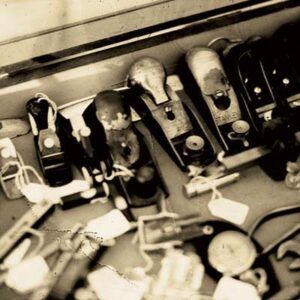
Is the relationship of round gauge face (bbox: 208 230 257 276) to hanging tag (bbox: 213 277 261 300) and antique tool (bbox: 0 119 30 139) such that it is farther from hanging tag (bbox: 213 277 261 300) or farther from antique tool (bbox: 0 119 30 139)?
antique tool (bbox: 0 119 30 139)

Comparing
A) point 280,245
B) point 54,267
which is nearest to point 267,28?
point 280,245

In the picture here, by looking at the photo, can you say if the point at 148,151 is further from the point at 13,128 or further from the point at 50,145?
the point at 13,128

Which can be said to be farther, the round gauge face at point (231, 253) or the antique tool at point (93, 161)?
the antique tool at point (93, 161)

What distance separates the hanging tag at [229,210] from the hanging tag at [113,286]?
27 cm

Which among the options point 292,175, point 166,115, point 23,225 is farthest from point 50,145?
point 292,175

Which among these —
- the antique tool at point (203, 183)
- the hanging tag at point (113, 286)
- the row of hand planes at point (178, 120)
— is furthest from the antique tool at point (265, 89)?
the hanging tag at point (113, 286)

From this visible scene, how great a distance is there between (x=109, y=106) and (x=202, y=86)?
0.28m

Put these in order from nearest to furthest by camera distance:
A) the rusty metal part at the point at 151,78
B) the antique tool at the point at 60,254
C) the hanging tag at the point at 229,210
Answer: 1. the antique tool at the point at 60,254
2. the hanging tag at the point at 229,210
3. the rusty metal part at the point at 151,78

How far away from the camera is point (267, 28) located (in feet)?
5.33

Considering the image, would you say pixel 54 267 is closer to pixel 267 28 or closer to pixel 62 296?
Answer: pixel 62 296

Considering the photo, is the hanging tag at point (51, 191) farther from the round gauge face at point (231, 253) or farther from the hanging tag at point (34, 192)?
the round gauge face at point (231, 253)

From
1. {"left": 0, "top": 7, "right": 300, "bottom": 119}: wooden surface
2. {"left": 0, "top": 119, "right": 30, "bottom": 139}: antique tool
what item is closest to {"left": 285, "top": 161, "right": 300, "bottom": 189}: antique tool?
{"left": 0, "top": 7, "right": 300, "bottom": 119}: wooden surface

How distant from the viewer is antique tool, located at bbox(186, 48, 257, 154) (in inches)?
53.9

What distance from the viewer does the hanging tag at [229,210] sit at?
4.19 ft
